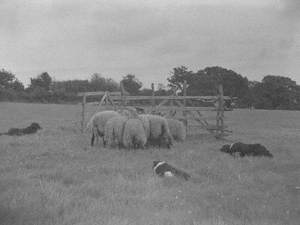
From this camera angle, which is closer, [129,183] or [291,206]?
[291,206]

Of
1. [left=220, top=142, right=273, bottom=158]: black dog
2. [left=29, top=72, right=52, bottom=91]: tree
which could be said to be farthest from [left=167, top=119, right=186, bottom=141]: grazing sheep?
[left=29, top=72, right=52, bottom=91]: tree

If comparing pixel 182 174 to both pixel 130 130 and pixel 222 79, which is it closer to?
pixel 130 130

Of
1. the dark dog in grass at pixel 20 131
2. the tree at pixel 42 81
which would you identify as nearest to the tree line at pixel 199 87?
the tree at pixel 42 81

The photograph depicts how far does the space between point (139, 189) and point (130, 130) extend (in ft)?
23.6

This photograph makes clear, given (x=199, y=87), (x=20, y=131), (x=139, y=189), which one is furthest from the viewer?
(x=199, y=87)

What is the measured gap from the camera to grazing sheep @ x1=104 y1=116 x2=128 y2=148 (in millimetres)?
17859

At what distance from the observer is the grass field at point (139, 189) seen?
7.94m

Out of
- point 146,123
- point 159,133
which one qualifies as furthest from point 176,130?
point 146,123

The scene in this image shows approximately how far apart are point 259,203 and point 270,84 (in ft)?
280

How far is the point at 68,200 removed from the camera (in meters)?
8.65

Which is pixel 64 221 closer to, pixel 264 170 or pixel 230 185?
pixel 230 185

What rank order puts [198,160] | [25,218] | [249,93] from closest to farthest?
[25,218] < [198,160] < [249,93]

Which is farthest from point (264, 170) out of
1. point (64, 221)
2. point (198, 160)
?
point (64, 221)

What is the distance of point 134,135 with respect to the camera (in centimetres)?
1755
